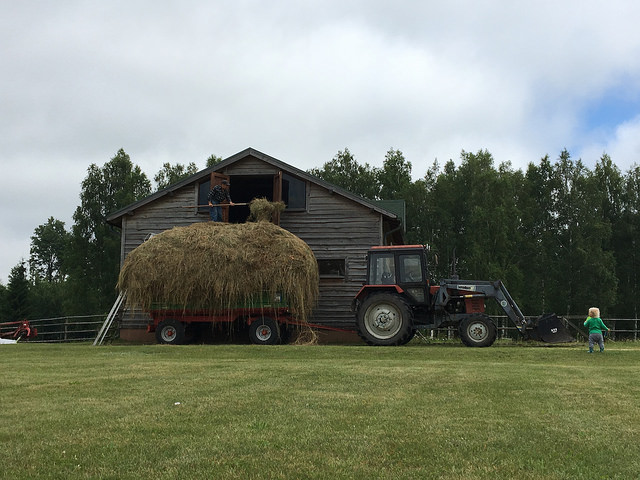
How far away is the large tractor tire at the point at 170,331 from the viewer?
756 inches

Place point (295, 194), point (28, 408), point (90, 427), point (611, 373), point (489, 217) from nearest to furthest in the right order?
point (90, 427), point (28, 408), point (611, 373), point (295, 194), point (489, 217)

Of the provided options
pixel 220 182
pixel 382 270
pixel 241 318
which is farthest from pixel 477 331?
pixel 220 182

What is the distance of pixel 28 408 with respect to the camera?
22.2 feet

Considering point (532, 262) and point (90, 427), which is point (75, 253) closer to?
point (532, 262)

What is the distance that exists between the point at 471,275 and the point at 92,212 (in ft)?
80.8

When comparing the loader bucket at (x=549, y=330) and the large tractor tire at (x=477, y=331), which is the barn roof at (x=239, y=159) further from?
the loader bucket at (x=549, y=330)

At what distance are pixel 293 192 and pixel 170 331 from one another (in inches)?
264

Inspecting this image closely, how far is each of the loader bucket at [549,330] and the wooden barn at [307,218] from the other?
651 cm

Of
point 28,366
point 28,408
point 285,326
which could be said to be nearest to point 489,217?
point 285,326

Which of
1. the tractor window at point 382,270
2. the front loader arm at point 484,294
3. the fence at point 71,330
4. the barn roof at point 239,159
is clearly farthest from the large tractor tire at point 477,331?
the fence at point 71,330

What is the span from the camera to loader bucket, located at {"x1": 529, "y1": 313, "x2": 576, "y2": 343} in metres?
16.8

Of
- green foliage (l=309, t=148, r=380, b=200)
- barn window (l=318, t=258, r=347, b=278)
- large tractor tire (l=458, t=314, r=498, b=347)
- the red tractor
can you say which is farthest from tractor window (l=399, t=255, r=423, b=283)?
green foliage (l=309, t=148, r=380, b=200)

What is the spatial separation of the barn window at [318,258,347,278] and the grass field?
11.7m

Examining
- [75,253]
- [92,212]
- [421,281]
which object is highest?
[92,212]
